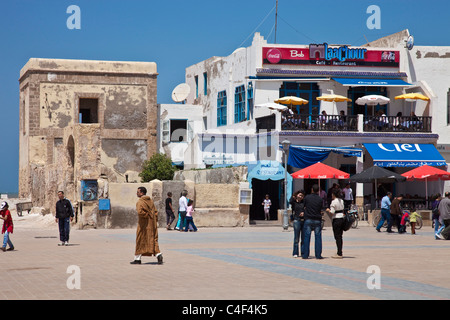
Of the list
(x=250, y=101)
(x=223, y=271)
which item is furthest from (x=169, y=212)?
(x=223, y=271)

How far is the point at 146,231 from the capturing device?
15.9m

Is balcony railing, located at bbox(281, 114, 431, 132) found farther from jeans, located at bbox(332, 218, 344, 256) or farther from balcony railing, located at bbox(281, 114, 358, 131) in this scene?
jeans, located at bbox(332, 218, 344, 256)

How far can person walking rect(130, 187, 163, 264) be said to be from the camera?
51.6 ft

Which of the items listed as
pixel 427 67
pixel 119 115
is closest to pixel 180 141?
pixel 119 115

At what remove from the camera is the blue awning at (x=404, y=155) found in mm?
37406

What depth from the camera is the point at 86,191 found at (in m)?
29.9

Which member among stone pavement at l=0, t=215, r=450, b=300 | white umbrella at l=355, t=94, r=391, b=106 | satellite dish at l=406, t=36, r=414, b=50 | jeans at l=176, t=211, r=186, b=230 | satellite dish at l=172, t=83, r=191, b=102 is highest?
satellite dish at l=406, t=36, r=414, b=50

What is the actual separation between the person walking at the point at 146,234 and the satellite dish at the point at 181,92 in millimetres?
36788

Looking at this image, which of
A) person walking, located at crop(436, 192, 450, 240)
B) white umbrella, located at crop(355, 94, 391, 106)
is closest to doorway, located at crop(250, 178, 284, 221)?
white umbrella, located at crop(355, 94, 391, 106)

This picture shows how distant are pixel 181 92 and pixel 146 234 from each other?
37.4 meters

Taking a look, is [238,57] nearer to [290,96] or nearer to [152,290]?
[290,96]

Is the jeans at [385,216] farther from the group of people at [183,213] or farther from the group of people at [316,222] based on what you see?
the group of people at [316,222]

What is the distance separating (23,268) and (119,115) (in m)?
33.4

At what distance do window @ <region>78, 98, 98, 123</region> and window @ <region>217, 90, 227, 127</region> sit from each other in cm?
876
